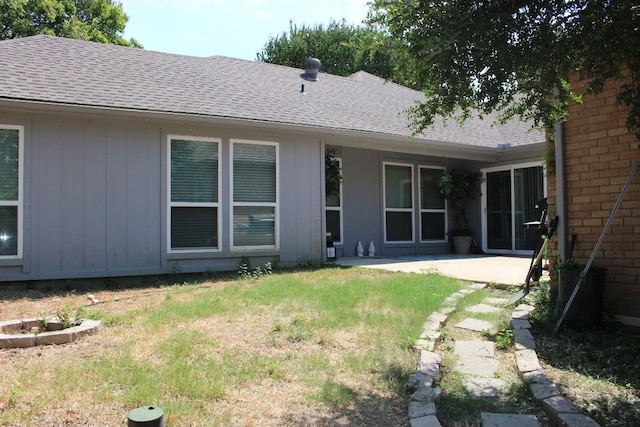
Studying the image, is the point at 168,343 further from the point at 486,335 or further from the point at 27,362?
the point at 486,335

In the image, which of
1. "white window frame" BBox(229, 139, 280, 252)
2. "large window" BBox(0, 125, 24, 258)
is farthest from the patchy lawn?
"white window frame" BBox(229, 139, 280, 252)

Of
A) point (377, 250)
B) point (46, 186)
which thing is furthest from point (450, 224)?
point (46, 186)

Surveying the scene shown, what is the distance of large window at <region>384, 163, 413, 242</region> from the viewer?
11758 millimetres

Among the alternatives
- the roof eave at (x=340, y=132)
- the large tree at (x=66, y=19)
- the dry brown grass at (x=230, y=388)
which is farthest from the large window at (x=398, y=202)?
the large tree at (x=66, y=19)

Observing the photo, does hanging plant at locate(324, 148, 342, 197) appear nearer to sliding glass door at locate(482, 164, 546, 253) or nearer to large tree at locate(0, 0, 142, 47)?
sliding glass door at locate(482, 164, 546, 253)

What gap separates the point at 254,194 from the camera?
866cm

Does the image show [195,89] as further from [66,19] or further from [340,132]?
[66,19]

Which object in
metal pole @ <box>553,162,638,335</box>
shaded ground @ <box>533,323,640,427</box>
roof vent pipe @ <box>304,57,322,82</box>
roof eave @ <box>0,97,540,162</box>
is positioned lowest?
shaded ground @ <box>533,323,640,427</box>

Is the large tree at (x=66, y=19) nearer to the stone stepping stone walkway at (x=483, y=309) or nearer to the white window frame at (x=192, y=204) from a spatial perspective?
the white window frame at (x=192, y=204)

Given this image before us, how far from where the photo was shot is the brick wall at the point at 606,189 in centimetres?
445

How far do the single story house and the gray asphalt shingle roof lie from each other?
1.8 inches

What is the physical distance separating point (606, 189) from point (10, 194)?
7588 millimetres

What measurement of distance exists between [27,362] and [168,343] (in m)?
1.01

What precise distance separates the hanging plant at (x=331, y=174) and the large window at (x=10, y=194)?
19.0ft
